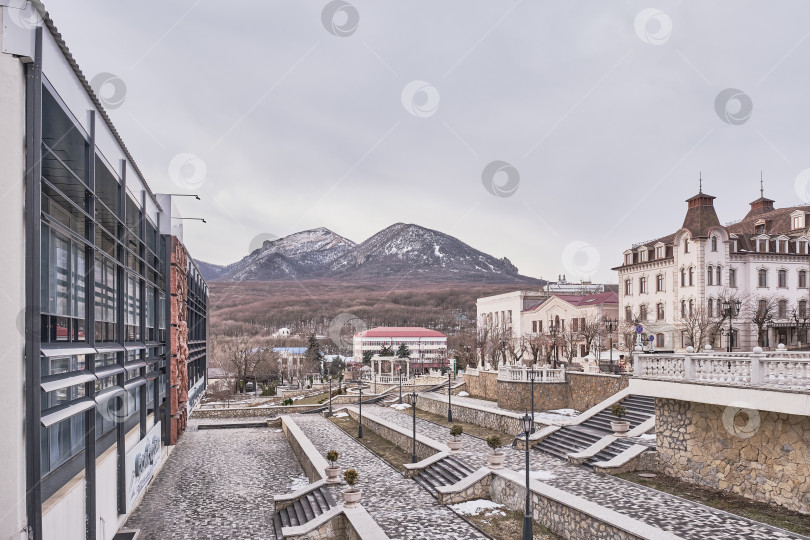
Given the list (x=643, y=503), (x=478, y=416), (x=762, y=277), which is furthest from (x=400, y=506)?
(x=762, y=277)

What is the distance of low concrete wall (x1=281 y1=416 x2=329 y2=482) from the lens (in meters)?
24.0

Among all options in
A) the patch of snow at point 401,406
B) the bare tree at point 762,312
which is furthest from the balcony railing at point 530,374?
the bare tree at point 762,312

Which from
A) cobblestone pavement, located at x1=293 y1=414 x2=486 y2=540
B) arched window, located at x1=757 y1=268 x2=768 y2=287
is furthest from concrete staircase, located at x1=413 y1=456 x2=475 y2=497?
arched window, located at x1=757 y1=268 x2=768 y2=287

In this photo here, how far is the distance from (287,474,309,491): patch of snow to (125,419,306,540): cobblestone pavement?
48 mm

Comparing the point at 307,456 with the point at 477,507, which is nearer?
the point at 477,507

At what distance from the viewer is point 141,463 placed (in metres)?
19.2

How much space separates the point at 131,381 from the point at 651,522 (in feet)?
46.6

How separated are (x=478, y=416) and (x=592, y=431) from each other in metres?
9.87

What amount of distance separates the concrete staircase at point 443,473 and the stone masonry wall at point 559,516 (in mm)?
2313

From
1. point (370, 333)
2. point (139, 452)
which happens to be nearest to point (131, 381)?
point (139, 452)

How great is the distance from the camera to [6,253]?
8.24 metres

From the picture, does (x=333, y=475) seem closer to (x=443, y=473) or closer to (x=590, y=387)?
(x=443, y=473)

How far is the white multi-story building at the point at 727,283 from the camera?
42188 millimetres

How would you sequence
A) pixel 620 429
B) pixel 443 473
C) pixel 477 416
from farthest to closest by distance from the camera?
pixel 477 416
pixel 443 473
pixel 620 429
